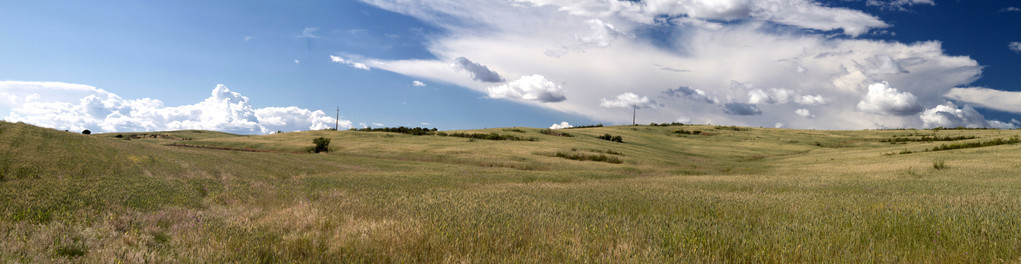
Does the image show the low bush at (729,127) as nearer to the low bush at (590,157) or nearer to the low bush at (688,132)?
the low bush at (688,132)

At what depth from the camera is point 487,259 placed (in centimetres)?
A: 434

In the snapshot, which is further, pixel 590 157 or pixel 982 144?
pixel 590 157

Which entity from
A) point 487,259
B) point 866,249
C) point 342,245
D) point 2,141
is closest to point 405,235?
point 342,245

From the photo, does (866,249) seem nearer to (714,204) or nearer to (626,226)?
(626,226)

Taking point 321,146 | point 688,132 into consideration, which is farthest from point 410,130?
point 688,132

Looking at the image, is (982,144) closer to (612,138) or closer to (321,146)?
(612,138)

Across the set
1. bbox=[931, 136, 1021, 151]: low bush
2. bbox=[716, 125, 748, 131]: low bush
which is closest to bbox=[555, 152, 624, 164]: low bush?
bbox=[931, 136, 1021, 151]: low bush

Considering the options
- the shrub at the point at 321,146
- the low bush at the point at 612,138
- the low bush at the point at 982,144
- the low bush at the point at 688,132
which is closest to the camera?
the low bush at the point at 982,144

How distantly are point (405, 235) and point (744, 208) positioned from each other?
6023mm

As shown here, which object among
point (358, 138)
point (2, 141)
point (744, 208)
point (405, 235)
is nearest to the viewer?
point (405, 235)

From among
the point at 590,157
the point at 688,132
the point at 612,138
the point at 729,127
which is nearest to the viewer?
the point at 590,157

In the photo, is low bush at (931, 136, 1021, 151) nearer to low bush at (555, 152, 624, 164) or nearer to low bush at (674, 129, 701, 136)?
low bush at (555, 152, 624, 164)

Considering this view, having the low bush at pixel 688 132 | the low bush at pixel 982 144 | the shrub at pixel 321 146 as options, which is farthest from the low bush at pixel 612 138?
the shrub at pixel 321 146

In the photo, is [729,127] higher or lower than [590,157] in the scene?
higher
